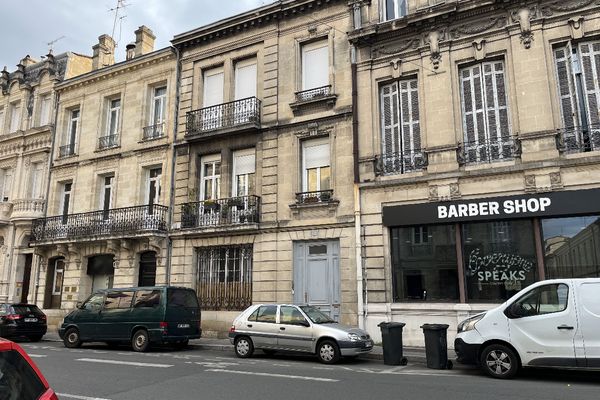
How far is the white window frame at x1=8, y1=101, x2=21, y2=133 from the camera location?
24.1 metres

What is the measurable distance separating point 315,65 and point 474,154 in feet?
21.6

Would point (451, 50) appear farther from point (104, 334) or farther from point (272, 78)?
point (104, 334)

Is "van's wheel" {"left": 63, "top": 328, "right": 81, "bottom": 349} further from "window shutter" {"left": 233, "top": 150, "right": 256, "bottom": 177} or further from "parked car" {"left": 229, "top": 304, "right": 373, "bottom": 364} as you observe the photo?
"window shutter" {"left": 233, "top": 150, "right": 256, "bottom": 177}

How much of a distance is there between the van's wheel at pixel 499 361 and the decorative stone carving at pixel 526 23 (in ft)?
28.5

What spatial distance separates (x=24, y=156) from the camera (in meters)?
23.4

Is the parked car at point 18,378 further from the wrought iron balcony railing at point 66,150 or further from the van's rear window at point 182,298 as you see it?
the wrought iron balcony railing at point 66,150

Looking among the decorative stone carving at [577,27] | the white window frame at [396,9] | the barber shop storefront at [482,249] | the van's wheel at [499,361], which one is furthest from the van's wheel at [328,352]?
the white window frame at [396,9]

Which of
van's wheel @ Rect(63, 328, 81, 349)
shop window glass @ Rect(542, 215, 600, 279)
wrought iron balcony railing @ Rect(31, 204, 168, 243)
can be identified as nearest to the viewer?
shop window glass @ Rect(542, 215, 600, 279)

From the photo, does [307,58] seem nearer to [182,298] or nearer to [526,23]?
[526,23]

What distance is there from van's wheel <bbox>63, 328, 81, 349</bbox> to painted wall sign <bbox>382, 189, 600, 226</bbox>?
32.9 feet

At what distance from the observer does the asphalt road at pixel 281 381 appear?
7242 mm

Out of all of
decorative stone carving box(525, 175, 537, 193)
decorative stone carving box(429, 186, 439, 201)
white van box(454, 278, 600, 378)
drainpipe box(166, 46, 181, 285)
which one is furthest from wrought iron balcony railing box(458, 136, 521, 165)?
drainpipe box(166, 46, 181, 285)

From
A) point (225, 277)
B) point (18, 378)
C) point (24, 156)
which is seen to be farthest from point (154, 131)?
point (18, 378)

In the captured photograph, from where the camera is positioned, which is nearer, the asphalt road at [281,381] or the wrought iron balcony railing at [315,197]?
the asphalt road at [281,381]
